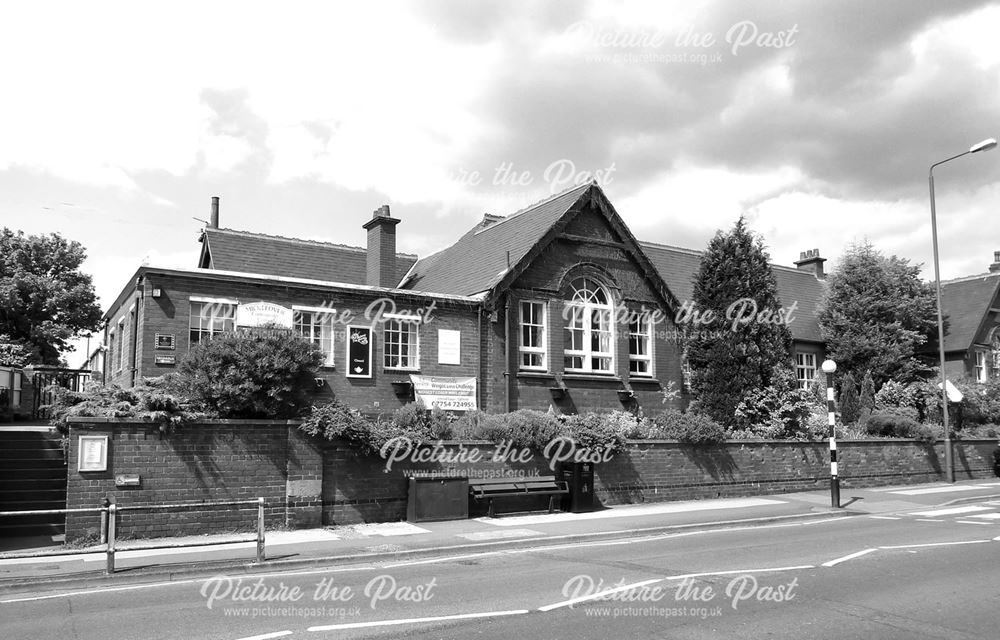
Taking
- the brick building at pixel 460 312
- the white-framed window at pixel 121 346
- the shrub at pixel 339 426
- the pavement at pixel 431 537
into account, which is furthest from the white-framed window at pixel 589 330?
Answer: the white-framed window at pixel 121 346

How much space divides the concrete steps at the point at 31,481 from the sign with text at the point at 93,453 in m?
1.60

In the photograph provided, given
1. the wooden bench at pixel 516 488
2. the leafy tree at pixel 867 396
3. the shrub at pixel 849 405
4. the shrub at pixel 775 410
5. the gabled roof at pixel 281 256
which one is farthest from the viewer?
the shrub at pixel 849 405

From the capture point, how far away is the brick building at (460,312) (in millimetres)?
20844

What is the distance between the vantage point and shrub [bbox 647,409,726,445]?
20531 millimetres

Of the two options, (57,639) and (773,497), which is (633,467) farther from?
(57,639)

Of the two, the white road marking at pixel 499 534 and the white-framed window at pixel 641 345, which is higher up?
the white-framed window at pixel 641 345

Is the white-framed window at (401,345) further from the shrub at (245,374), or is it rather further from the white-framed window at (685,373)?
the white-framed window at (685,373)

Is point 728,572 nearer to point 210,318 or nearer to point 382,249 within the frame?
point 210,318

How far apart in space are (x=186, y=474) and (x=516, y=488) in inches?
258

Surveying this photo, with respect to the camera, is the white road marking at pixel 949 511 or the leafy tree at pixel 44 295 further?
the leafy tree at pixel 44 295

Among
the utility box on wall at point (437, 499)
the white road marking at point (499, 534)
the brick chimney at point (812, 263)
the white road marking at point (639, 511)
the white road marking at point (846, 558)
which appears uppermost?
the brick chimney at point (812, 263)

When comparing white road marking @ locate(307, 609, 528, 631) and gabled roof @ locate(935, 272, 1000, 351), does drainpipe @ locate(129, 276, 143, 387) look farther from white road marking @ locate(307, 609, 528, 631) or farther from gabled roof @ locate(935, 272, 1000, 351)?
gabled roof @ locate(935, 272, 1000, 351)

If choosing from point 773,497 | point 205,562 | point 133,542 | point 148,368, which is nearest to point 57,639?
point 205,562

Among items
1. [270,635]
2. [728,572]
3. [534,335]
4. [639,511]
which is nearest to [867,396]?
[534,335]
